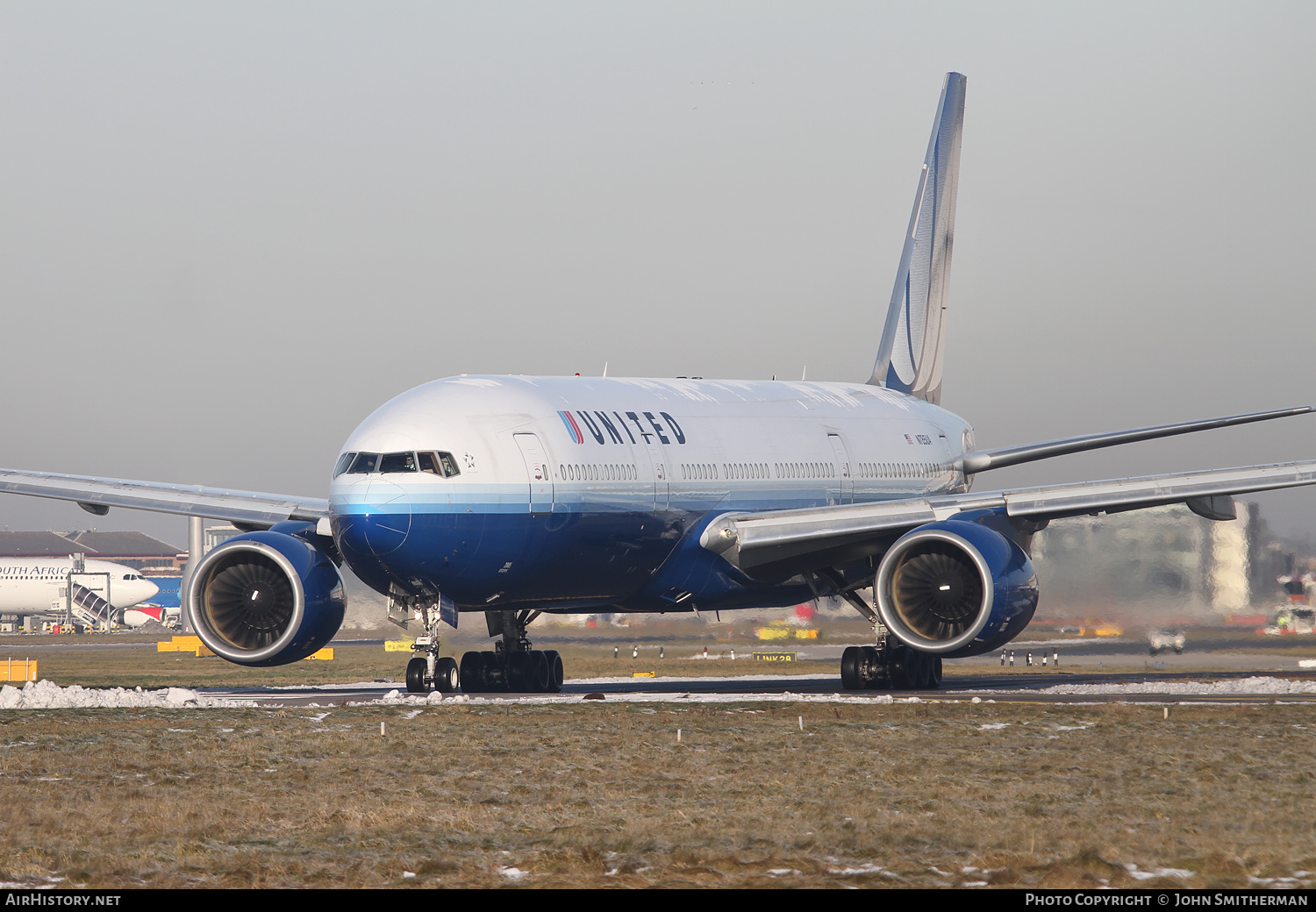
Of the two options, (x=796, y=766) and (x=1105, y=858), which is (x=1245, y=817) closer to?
(x=1105, y=858)

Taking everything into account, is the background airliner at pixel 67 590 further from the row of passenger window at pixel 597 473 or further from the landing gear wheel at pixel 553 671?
the row of passenger window at pixel 597 473

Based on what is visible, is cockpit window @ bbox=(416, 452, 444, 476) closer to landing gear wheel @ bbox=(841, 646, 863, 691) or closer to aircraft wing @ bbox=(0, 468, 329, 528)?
aircraft wing @ bbox=(0, 468, 329, 528)

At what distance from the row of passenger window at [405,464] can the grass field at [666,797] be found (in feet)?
10.5

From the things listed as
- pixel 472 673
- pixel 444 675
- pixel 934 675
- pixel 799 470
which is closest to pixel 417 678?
pixel 444 675

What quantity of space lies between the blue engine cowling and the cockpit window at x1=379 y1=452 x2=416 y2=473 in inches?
128

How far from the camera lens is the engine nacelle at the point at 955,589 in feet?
78.5

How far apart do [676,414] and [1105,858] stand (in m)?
17.6

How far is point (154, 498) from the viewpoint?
2828 cm

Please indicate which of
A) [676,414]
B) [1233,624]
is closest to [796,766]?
[676,414]

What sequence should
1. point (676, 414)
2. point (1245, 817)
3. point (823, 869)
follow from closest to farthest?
point (823, 869)
point (1245, 817)
point (676, 414)

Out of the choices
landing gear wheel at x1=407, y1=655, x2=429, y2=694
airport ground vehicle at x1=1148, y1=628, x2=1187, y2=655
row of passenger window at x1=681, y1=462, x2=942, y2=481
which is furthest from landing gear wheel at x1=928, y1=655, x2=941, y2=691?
landing gear wheel at x1=407, y1=655, x2=429, y2=694

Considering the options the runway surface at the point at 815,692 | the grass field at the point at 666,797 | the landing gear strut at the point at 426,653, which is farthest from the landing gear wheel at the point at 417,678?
the grass field at the point at 666,797

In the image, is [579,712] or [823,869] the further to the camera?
[579,712]
